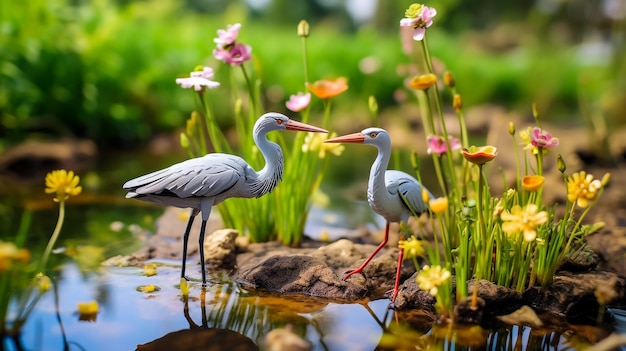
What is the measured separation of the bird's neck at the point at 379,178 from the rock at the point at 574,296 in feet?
2.56

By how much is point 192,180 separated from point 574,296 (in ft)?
5.68

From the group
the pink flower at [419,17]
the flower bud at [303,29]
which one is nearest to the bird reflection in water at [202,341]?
the pink flower at [419,17]

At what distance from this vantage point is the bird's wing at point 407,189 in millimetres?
3010

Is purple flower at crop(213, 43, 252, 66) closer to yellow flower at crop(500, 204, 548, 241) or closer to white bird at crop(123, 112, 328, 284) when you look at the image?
white bird at crop(123, 112, 328, 284)

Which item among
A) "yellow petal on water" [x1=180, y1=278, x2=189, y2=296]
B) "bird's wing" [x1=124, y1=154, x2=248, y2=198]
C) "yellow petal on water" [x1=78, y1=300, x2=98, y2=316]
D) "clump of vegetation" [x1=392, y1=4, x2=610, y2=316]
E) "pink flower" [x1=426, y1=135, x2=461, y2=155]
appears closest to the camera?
"clump of vegetation" [x1=392, y1=4, x2=610, y2=316]

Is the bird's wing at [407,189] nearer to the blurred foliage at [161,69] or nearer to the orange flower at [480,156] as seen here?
the orange flower at [480,156]

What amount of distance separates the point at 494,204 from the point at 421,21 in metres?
0.86

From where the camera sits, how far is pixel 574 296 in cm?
278

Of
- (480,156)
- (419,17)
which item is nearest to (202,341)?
(480,156)

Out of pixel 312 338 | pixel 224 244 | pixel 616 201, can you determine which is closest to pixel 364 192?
pixel 616 201

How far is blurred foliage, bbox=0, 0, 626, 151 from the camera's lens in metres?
6.70

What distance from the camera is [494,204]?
9.25ft

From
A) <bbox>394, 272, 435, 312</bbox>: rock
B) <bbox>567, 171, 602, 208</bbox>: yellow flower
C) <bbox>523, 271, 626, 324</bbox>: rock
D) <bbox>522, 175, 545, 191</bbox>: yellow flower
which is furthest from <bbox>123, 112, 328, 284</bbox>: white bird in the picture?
<bbox>523, 271, 626, 324</bbox>: rock

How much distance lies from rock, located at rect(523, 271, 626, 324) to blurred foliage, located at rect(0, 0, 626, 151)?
6.17 feet
